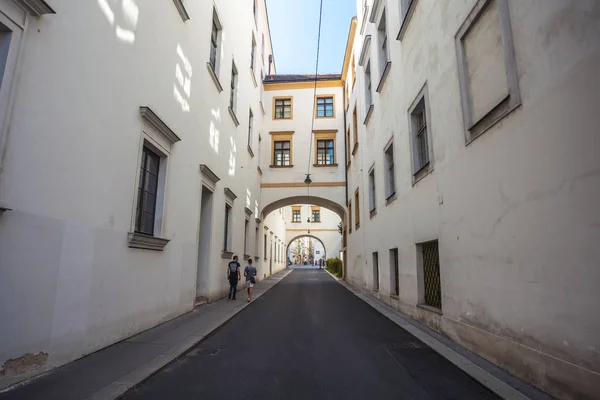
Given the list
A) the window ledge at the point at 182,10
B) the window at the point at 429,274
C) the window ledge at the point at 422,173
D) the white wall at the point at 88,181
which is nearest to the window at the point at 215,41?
the white wall at the point at 88,181

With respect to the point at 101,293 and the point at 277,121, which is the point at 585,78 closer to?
the point at 101,293

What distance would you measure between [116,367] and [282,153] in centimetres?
1850

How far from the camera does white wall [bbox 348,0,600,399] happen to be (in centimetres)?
328

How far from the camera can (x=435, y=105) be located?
7031 millimetres

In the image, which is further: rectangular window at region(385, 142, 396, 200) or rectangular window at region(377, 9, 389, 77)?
rectangular window at region(377, 9, 389, 77)

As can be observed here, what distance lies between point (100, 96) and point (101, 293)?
281 cm

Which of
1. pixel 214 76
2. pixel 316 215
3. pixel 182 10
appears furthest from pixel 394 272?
pixel 316 215

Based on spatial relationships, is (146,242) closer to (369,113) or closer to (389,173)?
(389,173)

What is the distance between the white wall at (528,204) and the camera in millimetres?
3275

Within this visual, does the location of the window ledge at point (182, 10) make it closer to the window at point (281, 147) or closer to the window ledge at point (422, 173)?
the window ledge at point (422, 173)

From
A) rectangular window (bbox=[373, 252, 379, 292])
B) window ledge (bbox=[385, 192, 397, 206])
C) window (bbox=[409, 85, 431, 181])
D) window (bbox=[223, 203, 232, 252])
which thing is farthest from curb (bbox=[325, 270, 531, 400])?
window (bbox=[223, 203, 232, 252])

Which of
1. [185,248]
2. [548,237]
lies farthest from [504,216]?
[185,248]

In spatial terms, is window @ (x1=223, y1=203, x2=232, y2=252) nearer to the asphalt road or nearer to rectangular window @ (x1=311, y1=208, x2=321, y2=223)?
the asphalt road

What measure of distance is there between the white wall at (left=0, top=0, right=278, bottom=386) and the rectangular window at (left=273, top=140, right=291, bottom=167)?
13.2 meters
